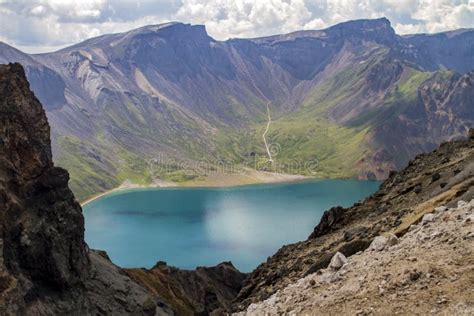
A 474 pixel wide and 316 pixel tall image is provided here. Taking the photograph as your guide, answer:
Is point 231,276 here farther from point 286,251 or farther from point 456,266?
point 456,266

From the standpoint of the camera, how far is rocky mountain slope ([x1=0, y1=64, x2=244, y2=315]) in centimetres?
4488

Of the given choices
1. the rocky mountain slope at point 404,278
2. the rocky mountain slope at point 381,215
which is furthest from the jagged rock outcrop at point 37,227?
the rocky mountain slope at point 404,278

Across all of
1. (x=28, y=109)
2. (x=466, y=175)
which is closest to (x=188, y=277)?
(x=28, y=109)

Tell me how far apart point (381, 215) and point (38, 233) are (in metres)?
29.2

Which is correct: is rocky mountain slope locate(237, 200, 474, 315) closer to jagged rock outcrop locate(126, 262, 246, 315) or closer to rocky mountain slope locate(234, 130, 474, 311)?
Result: rocky mountain slope locate(234, 130, 474, 311)

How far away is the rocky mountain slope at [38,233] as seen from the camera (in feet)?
147

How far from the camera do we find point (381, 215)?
142ft

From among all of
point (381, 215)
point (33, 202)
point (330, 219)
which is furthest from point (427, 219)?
point (33, 202)

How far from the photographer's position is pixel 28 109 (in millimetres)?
51969

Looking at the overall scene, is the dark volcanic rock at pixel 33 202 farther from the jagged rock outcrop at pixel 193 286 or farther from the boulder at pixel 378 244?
the boulder at pixel 378 244

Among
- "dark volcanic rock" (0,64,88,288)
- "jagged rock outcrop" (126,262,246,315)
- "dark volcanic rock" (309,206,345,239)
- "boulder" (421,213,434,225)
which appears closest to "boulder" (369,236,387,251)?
"boulder" (421,213,434,225)

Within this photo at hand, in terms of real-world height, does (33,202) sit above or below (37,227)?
above

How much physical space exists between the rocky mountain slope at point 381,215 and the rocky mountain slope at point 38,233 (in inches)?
594

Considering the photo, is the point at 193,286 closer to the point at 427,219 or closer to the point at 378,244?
the point at 378,244
